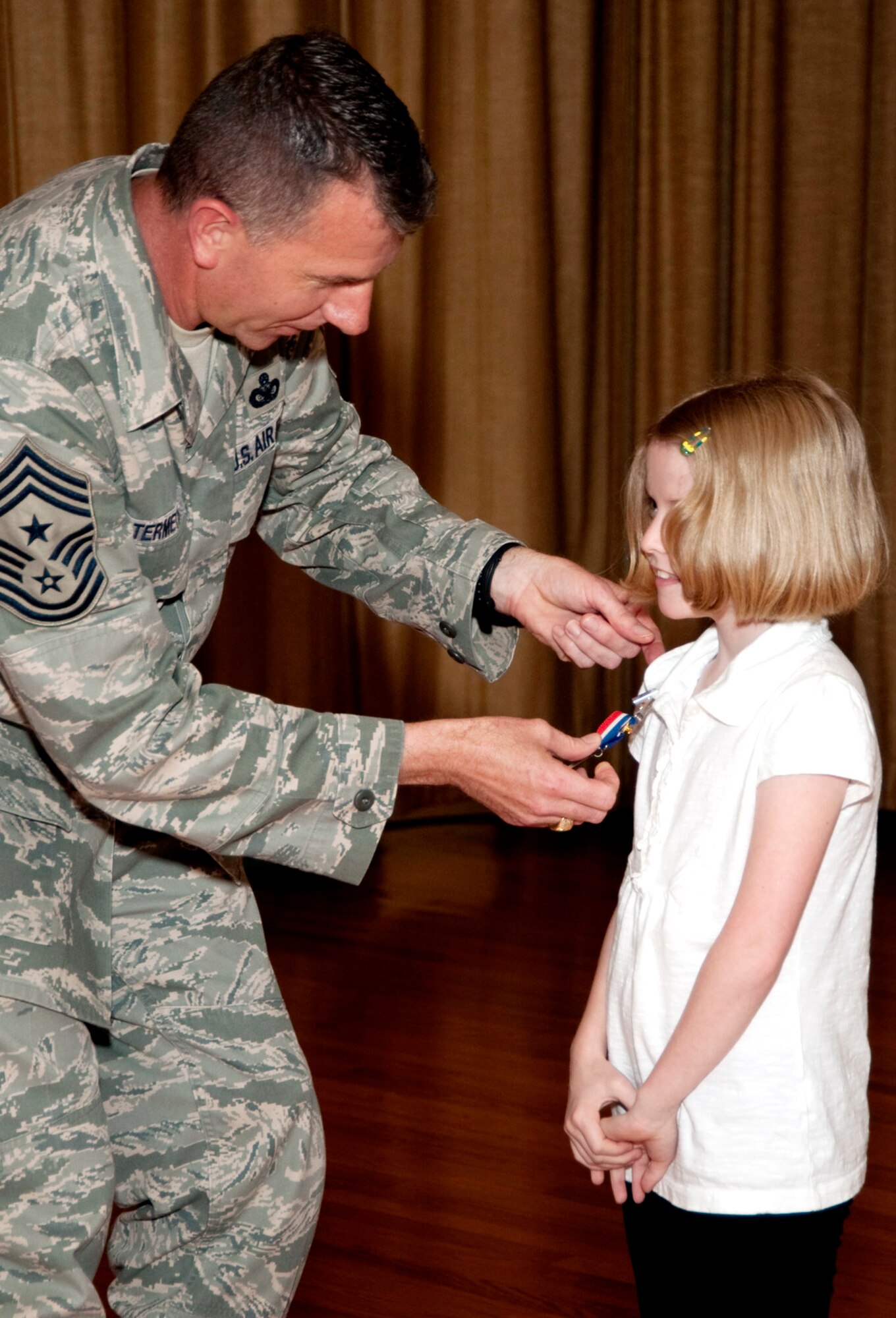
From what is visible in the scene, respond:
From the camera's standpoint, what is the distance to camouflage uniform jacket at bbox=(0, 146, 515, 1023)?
152 centimetres

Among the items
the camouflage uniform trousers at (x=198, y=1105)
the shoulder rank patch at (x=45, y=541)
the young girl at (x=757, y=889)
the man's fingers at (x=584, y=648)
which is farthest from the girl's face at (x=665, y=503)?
the camouflage uniform trousers at (x=198, y=1105)

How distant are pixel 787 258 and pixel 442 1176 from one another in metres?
3.08

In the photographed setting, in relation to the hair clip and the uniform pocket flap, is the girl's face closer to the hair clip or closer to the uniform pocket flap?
the hair clip

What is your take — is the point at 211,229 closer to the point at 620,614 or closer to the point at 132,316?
the point at 132,316

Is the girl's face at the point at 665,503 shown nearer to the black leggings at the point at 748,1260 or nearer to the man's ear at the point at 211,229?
the man's ear at the point at 211,229

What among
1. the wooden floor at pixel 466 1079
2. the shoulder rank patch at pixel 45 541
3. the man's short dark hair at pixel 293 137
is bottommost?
the wooden floor at pixel 466 1079

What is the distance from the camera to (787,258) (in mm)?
4547

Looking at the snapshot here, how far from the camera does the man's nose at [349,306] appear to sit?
5.39ft

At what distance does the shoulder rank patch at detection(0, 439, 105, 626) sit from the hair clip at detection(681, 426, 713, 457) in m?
0.62

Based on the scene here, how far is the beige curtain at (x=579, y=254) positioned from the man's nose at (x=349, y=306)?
2567mm

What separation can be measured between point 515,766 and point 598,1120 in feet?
1.29

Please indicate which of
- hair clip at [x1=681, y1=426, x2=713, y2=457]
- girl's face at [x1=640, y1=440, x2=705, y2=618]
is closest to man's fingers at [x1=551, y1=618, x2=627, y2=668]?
girl's face at [x1=640, y1=440, x2=705, y2=618]

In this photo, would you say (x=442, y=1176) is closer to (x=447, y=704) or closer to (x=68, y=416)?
(x=68, y=416)

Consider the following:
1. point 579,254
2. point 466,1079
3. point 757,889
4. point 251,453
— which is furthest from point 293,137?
point 579,254
